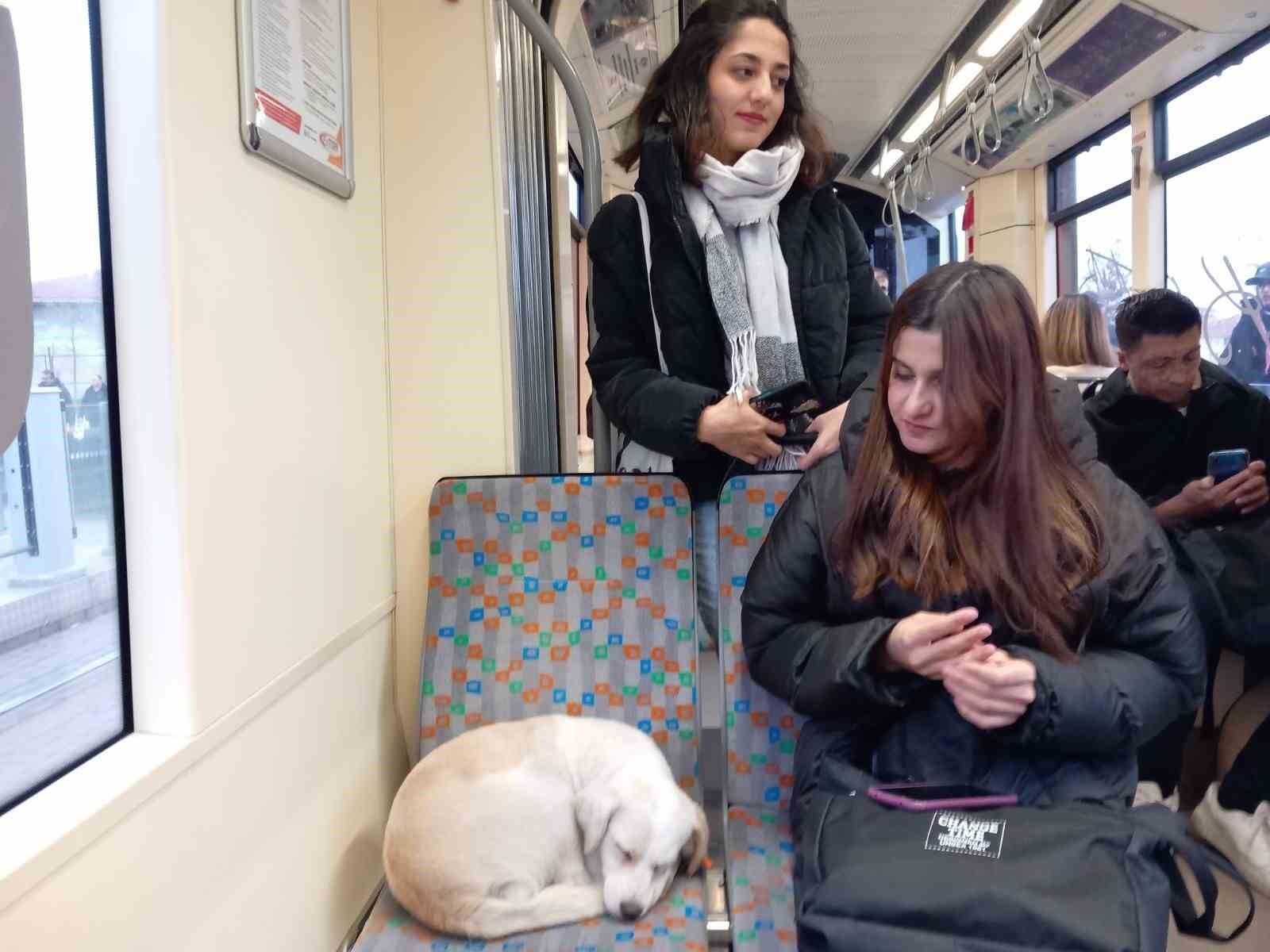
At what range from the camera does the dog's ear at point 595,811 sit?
57.0 inches

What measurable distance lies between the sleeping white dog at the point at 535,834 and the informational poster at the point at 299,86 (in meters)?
0.99

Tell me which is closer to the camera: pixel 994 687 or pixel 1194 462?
pixel 994 687

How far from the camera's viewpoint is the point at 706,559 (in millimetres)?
1858

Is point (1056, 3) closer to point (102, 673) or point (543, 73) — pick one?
point (543, 73)

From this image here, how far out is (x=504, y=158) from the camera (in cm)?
201

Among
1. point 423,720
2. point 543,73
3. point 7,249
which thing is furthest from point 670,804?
point 543,73

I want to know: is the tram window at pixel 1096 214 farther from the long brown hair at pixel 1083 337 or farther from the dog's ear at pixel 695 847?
the dog's ear at pixel 695 847

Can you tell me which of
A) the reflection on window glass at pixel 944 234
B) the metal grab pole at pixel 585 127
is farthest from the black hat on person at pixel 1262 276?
the reflection on window glass at pixel 944 234

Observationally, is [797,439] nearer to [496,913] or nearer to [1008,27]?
[496,913]

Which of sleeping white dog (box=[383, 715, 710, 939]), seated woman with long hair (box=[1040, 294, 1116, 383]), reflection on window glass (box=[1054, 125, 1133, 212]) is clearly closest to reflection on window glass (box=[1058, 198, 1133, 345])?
reflection on window glass (box=[1054, 125, 1133, 212])

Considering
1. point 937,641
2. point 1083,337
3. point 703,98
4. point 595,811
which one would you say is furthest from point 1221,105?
point 595,811

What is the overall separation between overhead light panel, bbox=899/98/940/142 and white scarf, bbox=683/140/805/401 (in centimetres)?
365

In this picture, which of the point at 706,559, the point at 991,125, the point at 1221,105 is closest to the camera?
the point at 706,559

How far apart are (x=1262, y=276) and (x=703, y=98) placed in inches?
113
